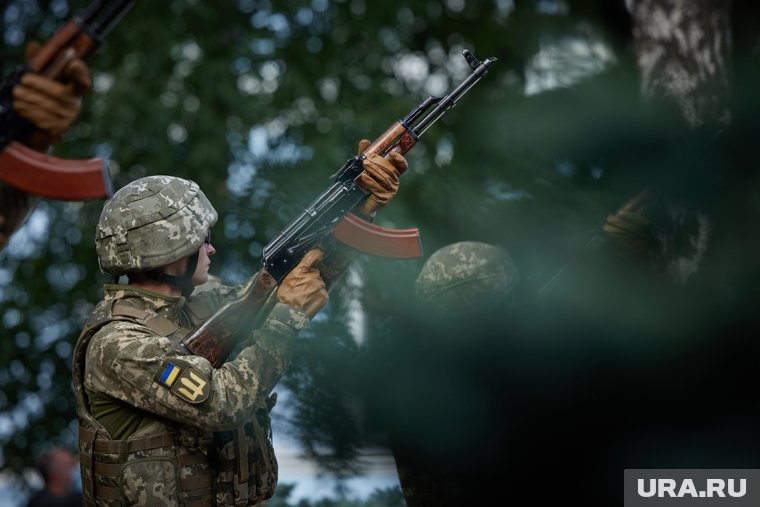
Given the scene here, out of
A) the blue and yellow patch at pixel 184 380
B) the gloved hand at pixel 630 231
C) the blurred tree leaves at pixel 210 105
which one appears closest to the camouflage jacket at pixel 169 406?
the blue and yellow patch at pixel 184 380

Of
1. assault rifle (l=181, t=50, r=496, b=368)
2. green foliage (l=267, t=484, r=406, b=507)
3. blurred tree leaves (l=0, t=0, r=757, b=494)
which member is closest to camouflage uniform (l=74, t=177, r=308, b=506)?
assault rifle (l=181, t=50, r=496, b=368)

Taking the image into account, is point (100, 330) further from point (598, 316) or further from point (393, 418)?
point (598, 316)

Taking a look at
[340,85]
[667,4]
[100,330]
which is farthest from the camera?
[340,85]

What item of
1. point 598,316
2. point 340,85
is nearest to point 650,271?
point 598,316

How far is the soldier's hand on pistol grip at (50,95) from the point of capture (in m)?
2.82

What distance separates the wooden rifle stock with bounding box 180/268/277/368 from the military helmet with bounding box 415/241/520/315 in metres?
0.54

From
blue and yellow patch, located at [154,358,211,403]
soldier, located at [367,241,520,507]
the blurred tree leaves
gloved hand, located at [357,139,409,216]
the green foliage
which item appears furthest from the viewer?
the blurred tree leaves

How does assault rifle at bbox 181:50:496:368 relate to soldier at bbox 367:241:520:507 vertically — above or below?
above

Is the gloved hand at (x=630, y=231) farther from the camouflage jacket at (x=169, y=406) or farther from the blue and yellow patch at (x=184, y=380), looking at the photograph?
the blue and yellow patch at (x=184, y=380)

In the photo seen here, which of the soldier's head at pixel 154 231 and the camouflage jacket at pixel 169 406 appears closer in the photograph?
the camouflage jacket at pixel 169 406

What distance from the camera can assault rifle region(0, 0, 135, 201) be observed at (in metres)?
2.85

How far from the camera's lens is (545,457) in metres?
2.99

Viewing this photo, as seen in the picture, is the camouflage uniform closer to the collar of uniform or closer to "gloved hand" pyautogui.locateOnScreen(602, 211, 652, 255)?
the collar of uniform

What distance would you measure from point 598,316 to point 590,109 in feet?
2.09
